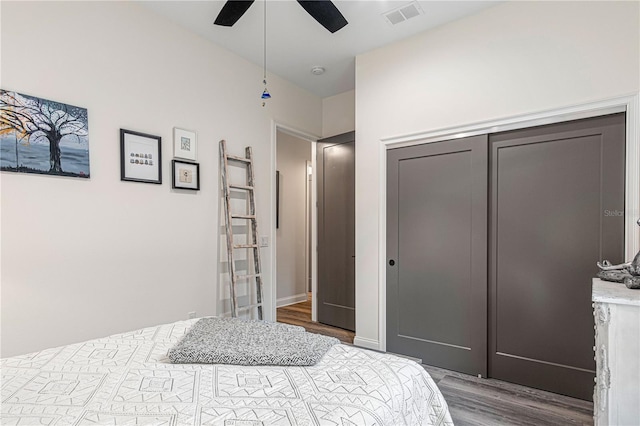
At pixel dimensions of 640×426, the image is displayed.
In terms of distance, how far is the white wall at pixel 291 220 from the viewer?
5.41m

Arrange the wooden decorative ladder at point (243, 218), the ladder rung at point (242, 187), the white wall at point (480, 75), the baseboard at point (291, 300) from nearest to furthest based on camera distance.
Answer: the white wall at point (480, 75)
the wooden decorative ladder at point (243, 218)
the ladder rung at point (242, 187)
the baseboard at point (291, 300)

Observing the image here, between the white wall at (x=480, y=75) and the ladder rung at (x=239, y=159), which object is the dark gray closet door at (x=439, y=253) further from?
the ladder rung at (x=239, y=159)

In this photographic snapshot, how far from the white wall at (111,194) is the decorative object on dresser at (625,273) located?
9.64 ft

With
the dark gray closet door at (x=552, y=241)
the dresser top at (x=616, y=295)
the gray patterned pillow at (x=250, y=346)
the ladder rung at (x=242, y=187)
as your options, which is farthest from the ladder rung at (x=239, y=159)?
the dresser top at (x=616, y=295)

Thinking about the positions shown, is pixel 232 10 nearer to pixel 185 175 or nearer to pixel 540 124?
pixel 185 175

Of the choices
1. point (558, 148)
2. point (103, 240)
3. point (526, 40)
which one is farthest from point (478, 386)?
point (103, 240)

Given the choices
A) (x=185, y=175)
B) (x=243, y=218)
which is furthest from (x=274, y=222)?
(x=185, y=175)

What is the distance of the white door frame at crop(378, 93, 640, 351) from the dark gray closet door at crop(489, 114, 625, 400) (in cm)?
7

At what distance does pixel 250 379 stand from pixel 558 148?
265 cm

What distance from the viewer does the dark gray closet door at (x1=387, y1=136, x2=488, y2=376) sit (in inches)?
113

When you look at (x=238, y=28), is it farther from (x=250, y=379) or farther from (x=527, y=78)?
(x=250, y=379)

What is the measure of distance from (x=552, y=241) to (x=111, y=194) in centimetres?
330

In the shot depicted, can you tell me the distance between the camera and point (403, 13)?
9.21 feet

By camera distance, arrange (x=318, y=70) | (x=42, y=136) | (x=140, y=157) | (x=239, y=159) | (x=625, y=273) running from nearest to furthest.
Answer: (x=625, y=273), (x=42, y=136), (x=140, y=157), (x=239, y=159), (x=318, y=70)
